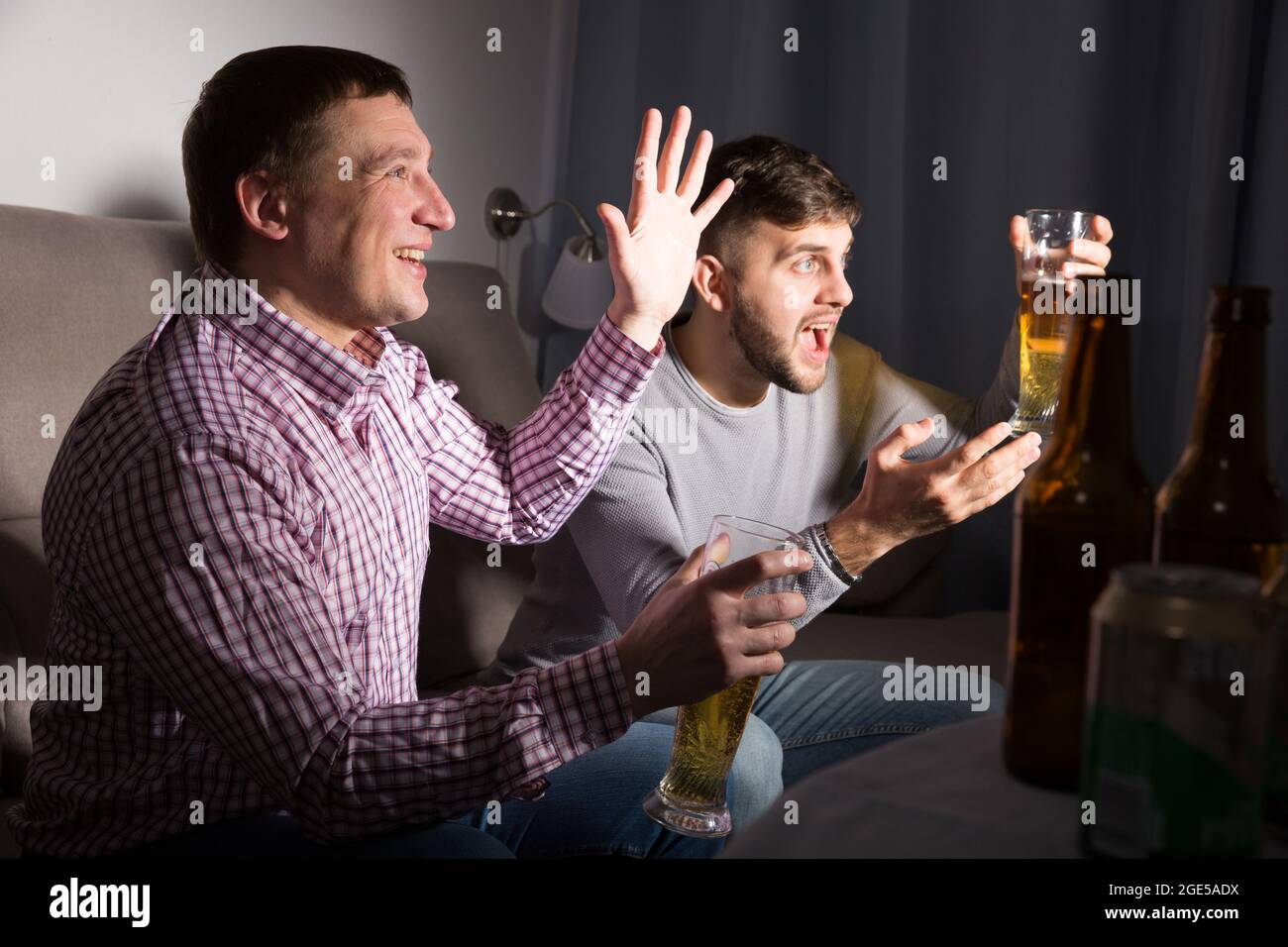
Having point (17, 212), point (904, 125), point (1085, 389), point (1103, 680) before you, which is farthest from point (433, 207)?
point (904, 125)

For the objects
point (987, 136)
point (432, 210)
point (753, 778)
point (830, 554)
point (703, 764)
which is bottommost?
point (753, 778)

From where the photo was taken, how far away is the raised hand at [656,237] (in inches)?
57.3

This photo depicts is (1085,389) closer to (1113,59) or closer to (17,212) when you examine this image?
(17,212)

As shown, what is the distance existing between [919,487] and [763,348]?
60 cm

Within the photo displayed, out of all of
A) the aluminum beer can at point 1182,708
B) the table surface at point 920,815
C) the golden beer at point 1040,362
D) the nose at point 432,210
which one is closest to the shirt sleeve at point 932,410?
the golden beer at point 1040,362

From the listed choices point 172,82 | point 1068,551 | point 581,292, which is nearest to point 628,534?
point 1068,551

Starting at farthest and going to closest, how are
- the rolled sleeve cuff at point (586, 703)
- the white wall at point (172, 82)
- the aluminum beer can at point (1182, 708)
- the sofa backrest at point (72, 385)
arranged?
the white wall at point (172, 82) → the sofa backrest at point (72, 385) → the rolled sleeve cuff at point (586, 703) → the aluminum beer can at point (1182, 708)

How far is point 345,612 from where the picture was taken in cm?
121

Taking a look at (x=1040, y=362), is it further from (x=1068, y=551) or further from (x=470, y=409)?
(x=470, y=409)

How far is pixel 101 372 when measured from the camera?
165 centimetres

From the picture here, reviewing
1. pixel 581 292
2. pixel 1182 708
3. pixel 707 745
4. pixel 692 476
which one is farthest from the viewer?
pixel 581 292

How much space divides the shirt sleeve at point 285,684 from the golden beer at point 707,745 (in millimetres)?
75

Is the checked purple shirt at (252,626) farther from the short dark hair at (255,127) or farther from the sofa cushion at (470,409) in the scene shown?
the sofa cushion at (470,409)
